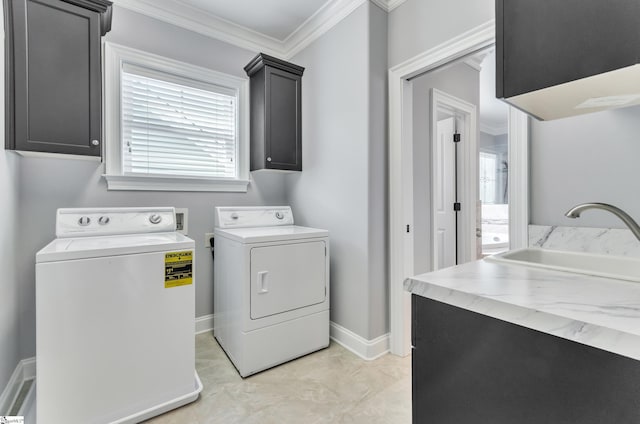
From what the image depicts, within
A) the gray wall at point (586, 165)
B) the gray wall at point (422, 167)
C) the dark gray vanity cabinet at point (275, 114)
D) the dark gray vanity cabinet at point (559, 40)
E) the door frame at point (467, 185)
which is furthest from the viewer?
the door frame at point (467, 185)

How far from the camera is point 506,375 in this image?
73cm

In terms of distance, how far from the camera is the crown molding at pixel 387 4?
2076 millimetres

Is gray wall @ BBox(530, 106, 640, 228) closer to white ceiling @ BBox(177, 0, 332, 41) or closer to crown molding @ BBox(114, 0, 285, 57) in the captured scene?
white ceiling @ BBox(177, 0, 332, 41)

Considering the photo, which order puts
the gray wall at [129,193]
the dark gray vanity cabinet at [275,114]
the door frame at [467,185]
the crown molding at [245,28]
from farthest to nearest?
the door frame at [467,185] → the dark gray vanity cabinet at [275,114] → the crown molding at [245,28] → the gray wall at [129,193]

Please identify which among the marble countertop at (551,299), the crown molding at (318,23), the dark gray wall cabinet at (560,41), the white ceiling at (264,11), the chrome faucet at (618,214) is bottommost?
the marble countertop at (551,299)

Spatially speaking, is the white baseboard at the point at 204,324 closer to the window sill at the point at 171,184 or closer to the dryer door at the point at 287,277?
the dryer door at the point at 287,277

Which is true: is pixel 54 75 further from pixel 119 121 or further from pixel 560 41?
pixel 560 41

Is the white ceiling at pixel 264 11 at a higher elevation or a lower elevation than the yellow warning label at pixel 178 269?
higher

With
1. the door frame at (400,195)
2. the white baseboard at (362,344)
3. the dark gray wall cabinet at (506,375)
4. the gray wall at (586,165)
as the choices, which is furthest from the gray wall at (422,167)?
the dark gray wall cabinet at (506,375)

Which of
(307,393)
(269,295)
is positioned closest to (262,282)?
(269,295)

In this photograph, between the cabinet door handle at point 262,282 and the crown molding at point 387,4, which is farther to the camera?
the crown molding at point 387,4

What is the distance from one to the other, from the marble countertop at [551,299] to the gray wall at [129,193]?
2.05 meters

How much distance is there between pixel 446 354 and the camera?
848mm

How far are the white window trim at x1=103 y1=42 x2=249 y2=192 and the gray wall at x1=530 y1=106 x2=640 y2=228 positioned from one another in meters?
2.14
